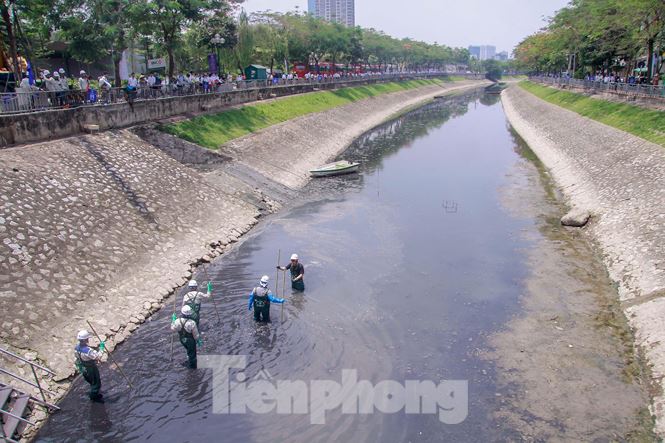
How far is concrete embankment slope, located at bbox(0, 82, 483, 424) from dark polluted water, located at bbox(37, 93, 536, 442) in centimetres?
135

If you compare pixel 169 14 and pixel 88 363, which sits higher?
pixel 169 14

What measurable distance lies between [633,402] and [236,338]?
1177cm

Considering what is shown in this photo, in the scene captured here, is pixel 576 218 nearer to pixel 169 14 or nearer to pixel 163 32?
pixel 169 14

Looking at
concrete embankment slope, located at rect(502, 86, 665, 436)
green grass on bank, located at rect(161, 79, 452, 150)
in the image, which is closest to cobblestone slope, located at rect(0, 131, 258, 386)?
green grass on bank, located at rect(161, 79, 452, 150)

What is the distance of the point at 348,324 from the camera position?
1752 centimetres

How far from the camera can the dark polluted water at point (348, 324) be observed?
12750 mm

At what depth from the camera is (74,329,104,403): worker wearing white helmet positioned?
1288cm

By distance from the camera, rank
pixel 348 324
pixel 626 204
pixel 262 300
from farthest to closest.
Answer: pixel 626 204 < pixel 348 324 < pixel 262 300

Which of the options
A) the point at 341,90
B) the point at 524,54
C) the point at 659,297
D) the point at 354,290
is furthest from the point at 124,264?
the point at 524,54

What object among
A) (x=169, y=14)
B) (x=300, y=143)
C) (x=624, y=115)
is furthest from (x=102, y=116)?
(x=624, y=115)

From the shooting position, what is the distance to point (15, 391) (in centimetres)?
1239

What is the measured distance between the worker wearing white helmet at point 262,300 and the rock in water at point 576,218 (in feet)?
59.7

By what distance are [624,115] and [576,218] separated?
22350 millimetres

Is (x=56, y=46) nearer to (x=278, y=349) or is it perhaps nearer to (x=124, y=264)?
(x=124, y=264)
